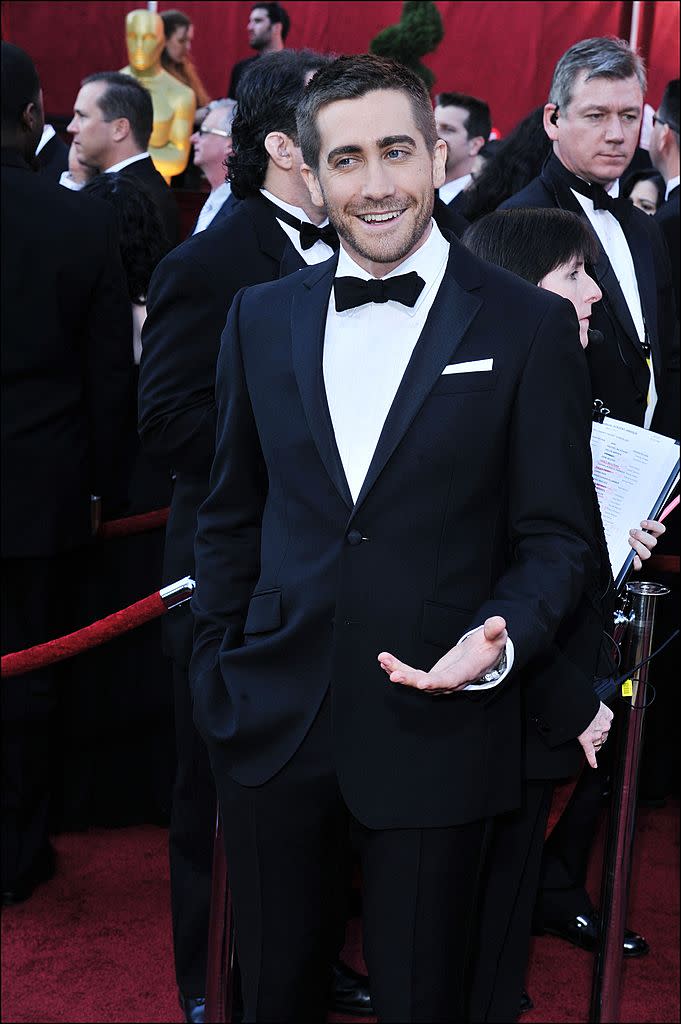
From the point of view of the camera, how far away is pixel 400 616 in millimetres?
1795

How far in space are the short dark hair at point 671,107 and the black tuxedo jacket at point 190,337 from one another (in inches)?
94.5

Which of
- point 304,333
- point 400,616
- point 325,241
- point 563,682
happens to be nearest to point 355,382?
point 304,333

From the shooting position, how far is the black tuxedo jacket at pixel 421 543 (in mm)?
1760

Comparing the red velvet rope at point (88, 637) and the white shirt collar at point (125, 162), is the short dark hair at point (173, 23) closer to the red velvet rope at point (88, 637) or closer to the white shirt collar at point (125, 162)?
the white shirt collar at point (125, 162)

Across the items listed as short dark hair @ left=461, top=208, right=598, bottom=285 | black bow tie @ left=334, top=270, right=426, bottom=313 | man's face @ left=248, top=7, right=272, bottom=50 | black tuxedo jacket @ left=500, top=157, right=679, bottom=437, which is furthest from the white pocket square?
man's face @ left=248, top=7, right=272, bottom=50

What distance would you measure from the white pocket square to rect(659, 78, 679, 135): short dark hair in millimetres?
3024

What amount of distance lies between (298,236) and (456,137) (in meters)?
3.37

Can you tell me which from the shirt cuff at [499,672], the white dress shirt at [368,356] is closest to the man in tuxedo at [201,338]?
the white dress shirt at [368,356]

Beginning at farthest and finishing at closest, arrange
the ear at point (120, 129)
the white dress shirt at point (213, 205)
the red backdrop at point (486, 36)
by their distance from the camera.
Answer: the red backdrop at point (486, 36) → the white dress shirt at point (213, 205) → the ear at point (120, 129)

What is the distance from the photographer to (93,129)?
440cm

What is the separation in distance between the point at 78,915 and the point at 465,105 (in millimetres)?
4002

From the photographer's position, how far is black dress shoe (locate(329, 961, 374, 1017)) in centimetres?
287

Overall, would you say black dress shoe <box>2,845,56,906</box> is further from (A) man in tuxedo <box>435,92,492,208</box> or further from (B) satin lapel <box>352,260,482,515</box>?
(A) man in tuxedo <box>435,92,492,208</box>

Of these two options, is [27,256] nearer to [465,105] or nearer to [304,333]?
[304,333]
